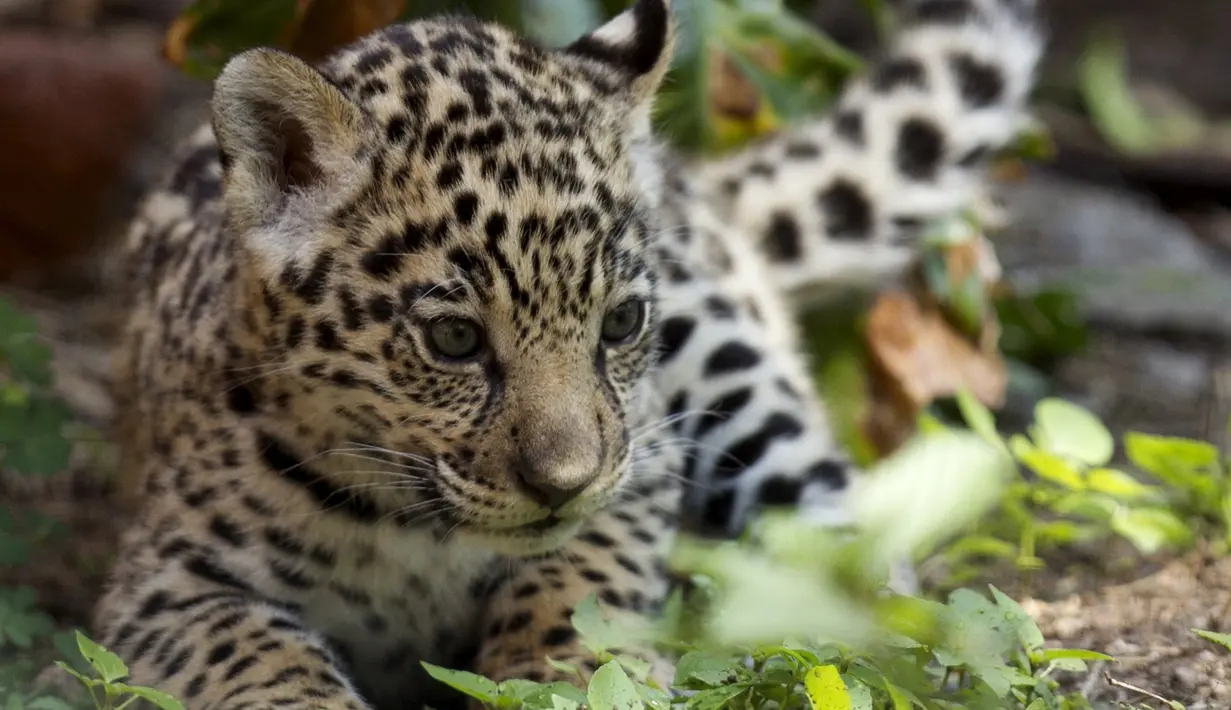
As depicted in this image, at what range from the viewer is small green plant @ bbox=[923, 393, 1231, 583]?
4.75 meters

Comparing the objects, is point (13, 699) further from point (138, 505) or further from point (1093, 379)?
point (1093, 379)

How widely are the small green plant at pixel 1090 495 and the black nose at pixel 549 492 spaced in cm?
162

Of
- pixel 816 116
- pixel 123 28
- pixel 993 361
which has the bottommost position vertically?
pixel 993 361

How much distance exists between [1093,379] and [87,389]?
15.3 ft

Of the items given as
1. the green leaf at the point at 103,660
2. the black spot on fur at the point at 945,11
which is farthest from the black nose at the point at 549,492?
the black spot on fur at the point at 945,11

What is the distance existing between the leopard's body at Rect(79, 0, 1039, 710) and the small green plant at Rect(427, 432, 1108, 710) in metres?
0.42

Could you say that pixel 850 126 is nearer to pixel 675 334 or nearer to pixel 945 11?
pixel 945 11

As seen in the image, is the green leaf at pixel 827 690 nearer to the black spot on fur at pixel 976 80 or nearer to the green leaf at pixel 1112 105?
the black spot on fur at pixel 976 80

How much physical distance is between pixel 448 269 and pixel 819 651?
1.24 metres

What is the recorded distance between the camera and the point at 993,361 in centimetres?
646

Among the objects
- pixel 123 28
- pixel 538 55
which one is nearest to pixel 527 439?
pixel 538 55

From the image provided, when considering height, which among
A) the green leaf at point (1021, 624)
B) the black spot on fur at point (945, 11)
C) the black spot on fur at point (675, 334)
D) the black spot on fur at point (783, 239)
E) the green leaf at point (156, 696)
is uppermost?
the black spot on fur at point (945, 11)

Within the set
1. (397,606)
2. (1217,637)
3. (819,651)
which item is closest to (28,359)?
(397,606)

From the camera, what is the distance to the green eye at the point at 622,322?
12.6 ft
